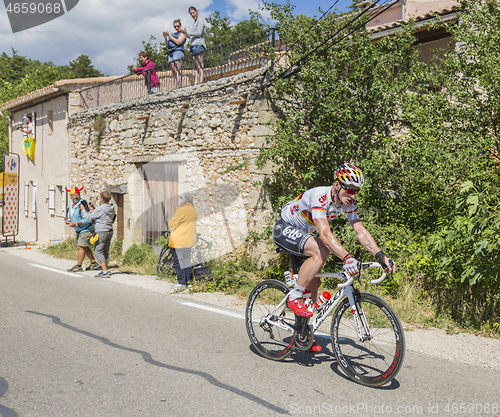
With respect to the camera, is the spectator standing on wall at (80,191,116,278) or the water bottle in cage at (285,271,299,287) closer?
the water bottle in cage at (285,271,299,287)

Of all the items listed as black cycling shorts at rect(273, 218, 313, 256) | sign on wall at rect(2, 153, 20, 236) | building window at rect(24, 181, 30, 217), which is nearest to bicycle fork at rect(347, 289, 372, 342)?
black cycling shorts at rect(273, 218, 313, 256)

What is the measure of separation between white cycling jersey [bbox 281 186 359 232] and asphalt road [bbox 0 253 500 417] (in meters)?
1.41

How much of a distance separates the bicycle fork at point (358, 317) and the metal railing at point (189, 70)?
660cm

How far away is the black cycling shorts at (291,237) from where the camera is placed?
4.05 metres

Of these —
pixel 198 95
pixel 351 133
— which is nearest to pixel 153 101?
pixel 198 95

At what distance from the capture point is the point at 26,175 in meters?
20.5

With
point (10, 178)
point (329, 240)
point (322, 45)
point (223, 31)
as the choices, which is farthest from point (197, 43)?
point (223, 31)

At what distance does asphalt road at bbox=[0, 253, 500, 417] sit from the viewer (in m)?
3.34

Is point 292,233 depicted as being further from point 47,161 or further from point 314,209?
point 47,161

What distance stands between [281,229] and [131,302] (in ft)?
12.1

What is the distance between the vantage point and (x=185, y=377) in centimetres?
391

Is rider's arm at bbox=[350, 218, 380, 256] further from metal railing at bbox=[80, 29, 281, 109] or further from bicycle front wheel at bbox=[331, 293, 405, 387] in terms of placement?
metal railing at bbox=[80, 29, 281, 109]

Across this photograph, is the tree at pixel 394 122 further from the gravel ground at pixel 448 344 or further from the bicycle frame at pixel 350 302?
the bicycle frame at pixel 350 302

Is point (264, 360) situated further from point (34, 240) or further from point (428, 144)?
point (34, 240)
